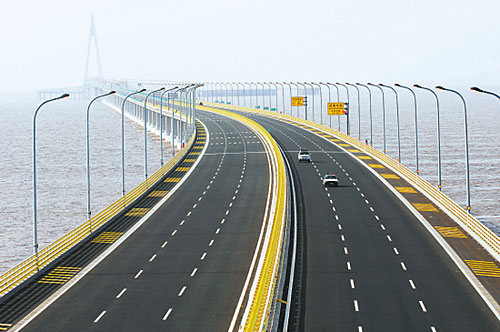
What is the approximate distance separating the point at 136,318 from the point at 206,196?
3065 cm

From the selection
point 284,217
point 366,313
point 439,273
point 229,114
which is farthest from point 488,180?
point 229,114

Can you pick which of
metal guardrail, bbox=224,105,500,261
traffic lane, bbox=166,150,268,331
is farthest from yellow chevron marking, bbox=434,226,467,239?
traffic lane, bbox=166,150,268,331

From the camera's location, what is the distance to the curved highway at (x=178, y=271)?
1185 inches

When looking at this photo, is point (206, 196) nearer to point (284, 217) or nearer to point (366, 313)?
point (284, 217)

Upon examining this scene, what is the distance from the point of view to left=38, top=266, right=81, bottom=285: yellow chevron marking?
36625mm

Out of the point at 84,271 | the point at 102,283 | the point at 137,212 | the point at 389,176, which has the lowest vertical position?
the point at 102,283

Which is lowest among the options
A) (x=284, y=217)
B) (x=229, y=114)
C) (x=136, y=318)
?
(x=136, y=318)

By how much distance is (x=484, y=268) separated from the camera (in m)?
37.7

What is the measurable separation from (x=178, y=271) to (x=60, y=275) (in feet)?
20.8

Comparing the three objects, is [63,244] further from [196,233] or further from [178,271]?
[196,233]

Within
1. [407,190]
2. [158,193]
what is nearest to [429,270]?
[407,190]

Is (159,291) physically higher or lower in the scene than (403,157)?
lower

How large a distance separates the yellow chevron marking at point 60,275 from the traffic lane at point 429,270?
642 inches

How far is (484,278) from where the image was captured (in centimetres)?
3584
